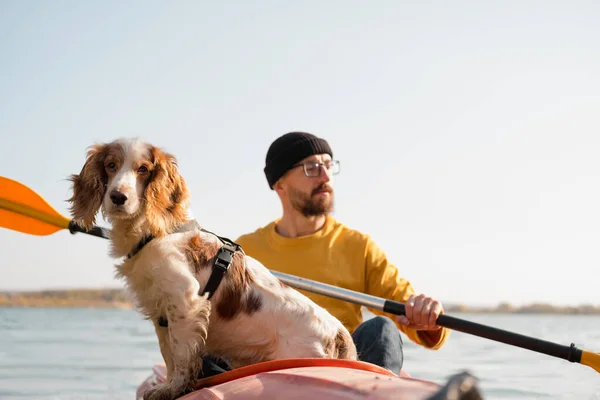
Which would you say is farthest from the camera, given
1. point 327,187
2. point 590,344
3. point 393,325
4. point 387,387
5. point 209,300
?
point 590,344

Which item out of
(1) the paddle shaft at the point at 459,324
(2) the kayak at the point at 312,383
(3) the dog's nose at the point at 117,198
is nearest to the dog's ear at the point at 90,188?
(3) the dog's nose at the point at 117,198

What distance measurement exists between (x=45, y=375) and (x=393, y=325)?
5095 millimetres

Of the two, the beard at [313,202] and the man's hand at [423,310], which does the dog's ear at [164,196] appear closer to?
the man's hand at [423,310]

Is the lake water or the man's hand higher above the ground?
the man's hand

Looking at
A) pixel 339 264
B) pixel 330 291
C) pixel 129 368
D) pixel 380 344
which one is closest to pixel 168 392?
pixel 380 344

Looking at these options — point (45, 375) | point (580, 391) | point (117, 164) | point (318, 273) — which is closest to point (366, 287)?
point (318, 273)

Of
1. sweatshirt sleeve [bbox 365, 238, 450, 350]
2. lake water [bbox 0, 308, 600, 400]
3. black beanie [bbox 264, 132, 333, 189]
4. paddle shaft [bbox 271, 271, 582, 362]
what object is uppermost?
black beanie [bbox 264, 132, 333, 189]

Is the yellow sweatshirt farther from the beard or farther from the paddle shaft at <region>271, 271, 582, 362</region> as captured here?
the paddle shaft at <region>271, 271, 582, 362</region>

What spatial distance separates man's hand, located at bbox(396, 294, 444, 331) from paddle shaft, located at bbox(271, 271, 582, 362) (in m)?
0.05

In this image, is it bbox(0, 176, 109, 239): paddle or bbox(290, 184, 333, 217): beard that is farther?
bbox(290, 184, 333, 217): beard

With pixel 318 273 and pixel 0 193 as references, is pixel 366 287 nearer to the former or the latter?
pixel 318 273

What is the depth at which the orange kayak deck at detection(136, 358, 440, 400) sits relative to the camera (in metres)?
1.97

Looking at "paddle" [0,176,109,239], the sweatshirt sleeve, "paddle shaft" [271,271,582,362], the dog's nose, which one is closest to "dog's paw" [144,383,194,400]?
the dog's nose

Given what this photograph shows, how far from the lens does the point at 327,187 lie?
4.21 m
